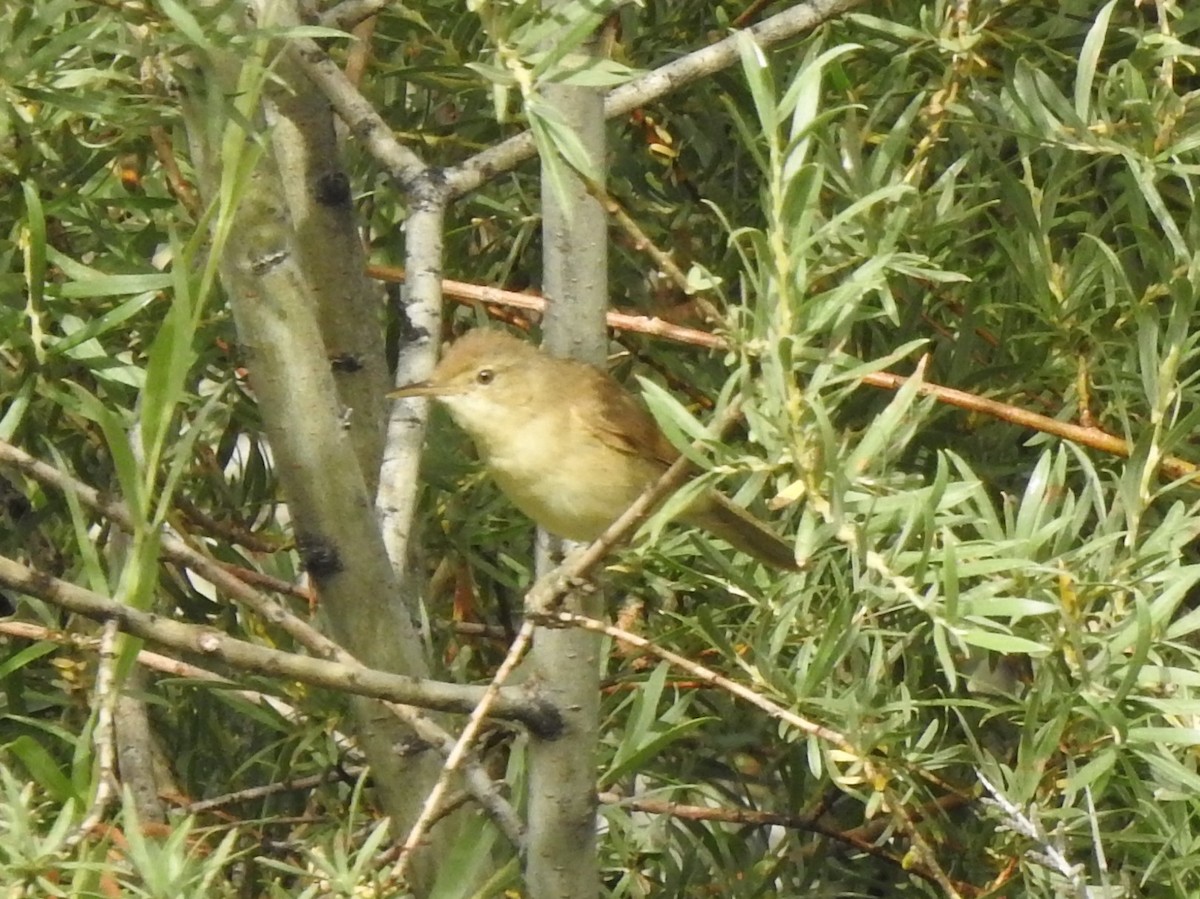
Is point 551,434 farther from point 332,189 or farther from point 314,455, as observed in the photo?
point 314,455

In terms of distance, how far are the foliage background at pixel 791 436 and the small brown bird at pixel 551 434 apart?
0.07 m

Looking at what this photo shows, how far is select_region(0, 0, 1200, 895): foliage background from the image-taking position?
Result: 97cm

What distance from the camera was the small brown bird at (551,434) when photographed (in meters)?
1.83

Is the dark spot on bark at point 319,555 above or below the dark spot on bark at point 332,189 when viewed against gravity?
below

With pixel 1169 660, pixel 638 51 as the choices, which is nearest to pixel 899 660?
pixel 1169 660

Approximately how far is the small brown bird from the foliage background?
0.23ft

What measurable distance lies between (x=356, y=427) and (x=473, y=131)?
36cm

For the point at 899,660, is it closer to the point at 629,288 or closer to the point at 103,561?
the point at 629,288

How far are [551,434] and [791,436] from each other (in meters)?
1.14

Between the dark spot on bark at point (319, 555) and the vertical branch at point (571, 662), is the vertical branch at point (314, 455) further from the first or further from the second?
the vertical branch at point (571, 662)

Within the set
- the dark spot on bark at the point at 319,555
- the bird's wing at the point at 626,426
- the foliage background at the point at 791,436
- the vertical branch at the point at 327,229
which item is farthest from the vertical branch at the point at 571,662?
the bird's wing at the point at 626,426

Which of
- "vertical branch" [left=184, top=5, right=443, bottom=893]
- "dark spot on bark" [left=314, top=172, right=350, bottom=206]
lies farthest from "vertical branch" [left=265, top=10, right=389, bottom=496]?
"vertical branch" [left=184, top=5, right=443, bottom=893]

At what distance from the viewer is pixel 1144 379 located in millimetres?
1283

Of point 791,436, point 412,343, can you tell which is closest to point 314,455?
point 412,343
